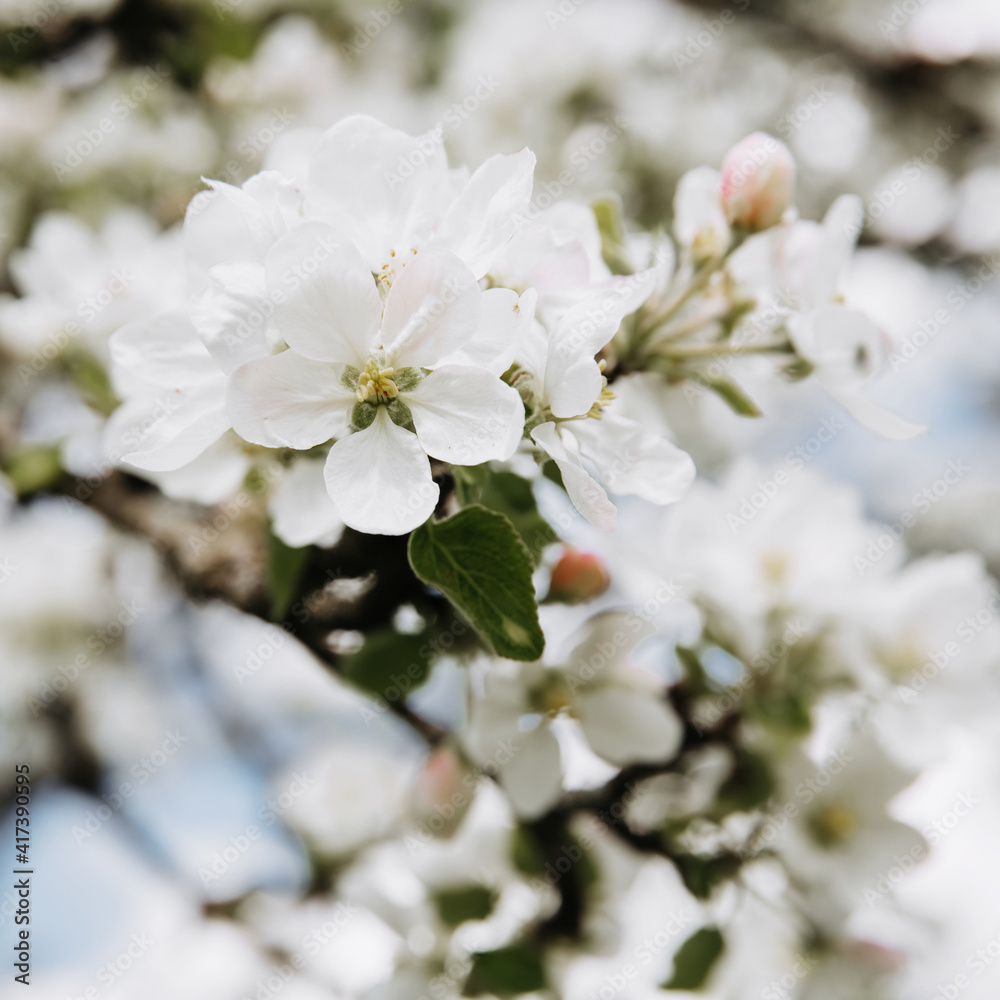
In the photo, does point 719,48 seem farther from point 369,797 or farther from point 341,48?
point 369,797

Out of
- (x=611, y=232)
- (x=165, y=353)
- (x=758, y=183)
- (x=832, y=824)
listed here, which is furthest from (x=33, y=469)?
(x=832, y=824)

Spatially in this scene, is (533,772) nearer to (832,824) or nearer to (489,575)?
(832,824)

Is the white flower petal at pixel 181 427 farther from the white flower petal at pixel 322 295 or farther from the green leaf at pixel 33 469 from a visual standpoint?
the green leaf at pixel 33 469

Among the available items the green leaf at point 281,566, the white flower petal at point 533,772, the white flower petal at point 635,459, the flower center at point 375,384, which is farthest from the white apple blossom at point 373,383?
the white flower petal at point 533,772

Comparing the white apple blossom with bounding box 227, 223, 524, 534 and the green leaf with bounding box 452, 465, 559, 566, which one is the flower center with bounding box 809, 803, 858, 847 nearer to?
the green leaf with bounding box 452, 465, 559, 566

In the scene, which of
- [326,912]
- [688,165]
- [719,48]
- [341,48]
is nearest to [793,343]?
[326,912]

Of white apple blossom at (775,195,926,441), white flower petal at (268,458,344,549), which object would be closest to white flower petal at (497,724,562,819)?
white flower petal at (268,458,344,549)
